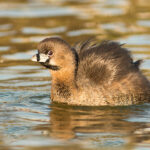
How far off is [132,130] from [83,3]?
11817 millimetres

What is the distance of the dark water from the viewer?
27.6ft

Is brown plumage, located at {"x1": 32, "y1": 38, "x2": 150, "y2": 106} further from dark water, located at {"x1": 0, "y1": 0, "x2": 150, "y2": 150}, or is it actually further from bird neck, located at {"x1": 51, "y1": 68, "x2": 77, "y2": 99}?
dark water, located at {"x1": 0, "y1": 0, "x2": 150, "y2": 150}

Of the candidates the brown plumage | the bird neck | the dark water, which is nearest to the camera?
the dark water

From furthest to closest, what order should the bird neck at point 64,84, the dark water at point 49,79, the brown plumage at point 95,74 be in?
1. the bird neck at point 64,84
2. the brown plumage at point 95,74
3. the dark water at point 49,79

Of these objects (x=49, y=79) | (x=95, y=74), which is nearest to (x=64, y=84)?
(x=95, y=74)

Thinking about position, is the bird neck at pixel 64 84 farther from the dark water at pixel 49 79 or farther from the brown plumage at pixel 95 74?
the dark water at pixel 49 79

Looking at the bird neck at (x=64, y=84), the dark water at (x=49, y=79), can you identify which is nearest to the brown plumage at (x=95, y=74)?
the bird neck at (x=64, y=84)

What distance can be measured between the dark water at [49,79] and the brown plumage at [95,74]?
21cm

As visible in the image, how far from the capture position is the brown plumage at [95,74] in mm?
10484

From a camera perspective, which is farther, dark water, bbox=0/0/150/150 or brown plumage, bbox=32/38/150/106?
brown plumage, bbox=32/38/150/106

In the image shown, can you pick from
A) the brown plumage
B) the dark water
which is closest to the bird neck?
the brown plumage

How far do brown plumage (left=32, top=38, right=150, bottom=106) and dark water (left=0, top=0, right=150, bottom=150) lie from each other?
21cm

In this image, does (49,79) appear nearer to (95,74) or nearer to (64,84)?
(64,84)

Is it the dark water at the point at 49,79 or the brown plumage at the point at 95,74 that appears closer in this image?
the dark water at the point at 49,79
